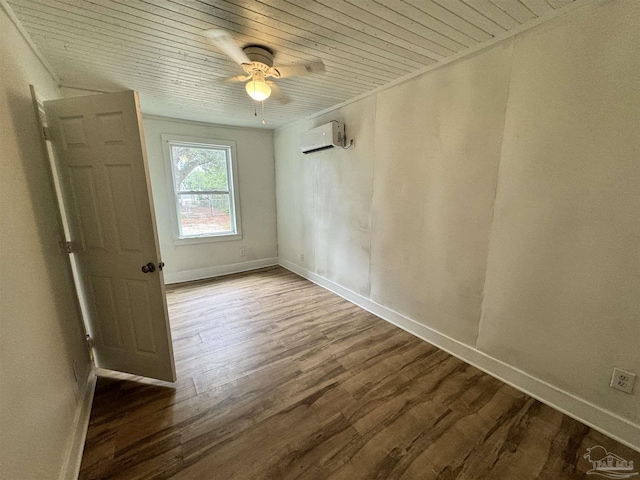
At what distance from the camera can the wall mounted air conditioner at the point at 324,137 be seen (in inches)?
117

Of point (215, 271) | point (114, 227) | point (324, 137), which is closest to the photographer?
point (114, 227)

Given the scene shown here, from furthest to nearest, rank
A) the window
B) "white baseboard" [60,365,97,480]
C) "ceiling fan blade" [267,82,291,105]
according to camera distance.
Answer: the window < "ceiling fan blade" [267,82,291,105] < "white baseboard" [60,365,97,480]

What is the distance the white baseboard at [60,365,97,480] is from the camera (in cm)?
123

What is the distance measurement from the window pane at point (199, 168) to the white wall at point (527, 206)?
2507mm

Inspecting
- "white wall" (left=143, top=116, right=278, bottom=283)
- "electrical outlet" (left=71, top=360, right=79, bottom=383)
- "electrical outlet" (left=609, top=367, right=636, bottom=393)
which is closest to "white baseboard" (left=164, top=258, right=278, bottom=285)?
"white wall" (left=143, top=116, right=278, bottom=283)

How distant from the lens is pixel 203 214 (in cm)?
412

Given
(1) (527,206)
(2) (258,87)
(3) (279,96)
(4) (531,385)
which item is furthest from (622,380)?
(3) (279,96)

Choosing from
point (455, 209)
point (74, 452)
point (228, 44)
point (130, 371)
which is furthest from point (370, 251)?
point (74, 452)

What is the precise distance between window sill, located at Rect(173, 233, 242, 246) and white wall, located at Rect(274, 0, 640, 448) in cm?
266

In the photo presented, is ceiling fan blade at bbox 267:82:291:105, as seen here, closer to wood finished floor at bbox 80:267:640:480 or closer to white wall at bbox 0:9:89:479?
white wall at bbox 0:9:89:479

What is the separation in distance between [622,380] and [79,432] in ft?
10.3

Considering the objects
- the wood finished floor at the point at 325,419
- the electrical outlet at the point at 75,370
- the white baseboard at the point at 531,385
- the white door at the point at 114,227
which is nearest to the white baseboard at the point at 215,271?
the wood finished floor at the point at 325,419

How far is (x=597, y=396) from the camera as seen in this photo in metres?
1.52

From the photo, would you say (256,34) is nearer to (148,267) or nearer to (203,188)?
(148,267)
